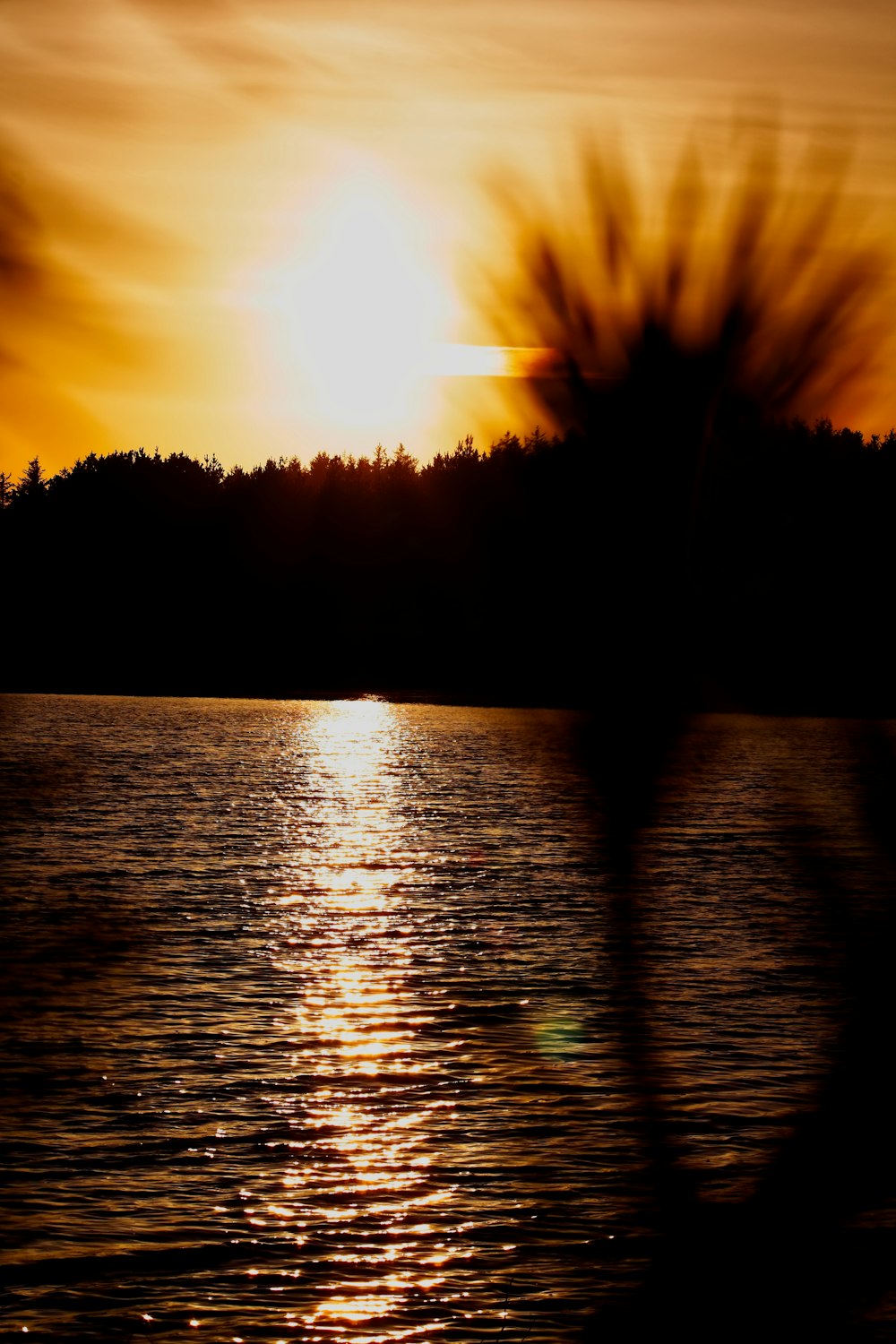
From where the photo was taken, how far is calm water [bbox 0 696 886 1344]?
9625mm

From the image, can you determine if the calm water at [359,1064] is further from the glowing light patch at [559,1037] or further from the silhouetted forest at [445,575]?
the silhouetted forest at [445,575]

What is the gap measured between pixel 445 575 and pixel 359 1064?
431 ft

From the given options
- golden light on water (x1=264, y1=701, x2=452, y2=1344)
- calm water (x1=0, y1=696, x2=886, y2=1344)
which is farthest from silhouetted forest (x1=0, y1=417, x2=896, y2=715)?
golden light on water (x1=264, y1=701, x2=452, y2=1344)

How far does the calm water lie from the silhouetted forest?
57875mm

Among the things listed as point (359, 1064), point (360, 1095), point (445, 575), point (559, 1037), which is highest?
point (445, 575)

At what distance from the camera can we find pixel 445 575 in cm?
14512

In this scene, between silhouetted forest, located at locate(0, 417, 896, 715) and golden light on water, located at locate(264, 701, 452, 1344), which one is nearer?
golden light on water, located at locate(264, 701, 452, 1344)

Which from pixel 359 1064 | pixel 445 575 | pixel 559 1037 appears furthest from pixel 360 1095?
pixel 445 575

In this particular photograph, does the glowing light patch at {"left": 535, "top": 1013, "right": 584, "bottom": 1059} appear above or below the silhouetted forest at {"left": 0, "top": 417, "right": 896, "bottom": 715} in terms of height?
below

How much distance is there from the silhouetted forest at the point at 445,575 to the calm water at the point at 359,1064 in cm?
5788

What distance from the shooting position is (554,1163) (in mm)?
11672

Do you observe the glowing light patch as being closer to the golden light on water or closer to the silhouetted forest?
the golden light on water

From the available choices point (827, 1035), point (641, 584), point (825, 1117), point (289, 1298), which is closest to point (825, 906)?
point (827, 1035)

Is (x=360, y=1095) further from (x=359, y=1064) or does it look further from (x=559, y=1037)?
(x=559, y=1037)
